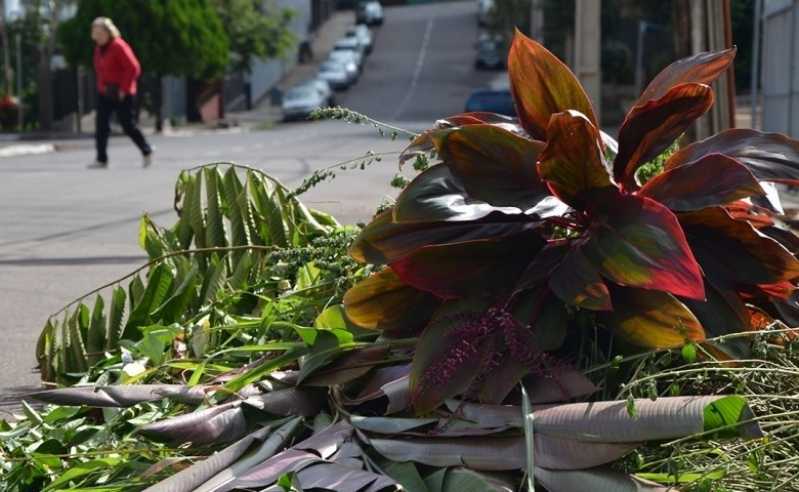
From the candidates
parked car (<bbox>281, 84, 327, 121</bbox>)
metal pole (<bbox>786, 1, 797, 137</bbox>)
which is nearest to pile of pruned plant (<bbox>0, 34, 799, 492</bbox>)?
metal pole (<bbox>786, 1, 797, 137</bbox>)

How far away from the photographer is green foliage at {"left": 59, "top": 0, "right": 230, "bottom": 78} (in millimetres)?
44219

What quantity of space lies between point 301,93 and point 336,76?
12.2 meters

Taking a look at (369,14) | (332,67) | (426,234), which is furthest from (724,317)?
(369,14)

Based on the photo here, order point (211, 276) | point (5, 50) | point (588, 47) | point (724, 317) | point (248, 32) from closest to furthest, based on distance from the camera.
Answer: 1. point (724, 317)
2. point (211, 276)
3. point (588, 47)
4. point (5, 50)
5. point (248, 32)

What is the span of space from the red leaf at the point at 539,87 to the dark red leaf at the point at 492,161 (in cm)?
19

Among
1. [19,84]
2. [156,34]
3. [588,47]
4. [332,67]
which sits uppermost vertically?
[156,34]

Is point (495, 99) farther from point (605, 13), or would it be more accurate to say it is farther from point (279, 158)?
point (279, 158)

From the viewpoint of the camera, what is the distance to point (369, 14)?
9869cm

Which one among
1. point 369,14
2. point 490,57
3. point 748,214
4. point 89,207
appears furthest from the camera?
point 369,14

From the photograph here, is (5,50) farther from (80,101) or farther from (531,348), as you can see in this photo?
(531,348)

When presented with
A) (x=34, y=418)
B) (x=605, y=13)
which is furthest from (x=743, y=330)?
(x=605, y=13)

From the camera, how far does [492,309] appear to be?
114 inches

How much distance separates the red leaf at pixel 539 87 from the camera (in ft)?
10.2

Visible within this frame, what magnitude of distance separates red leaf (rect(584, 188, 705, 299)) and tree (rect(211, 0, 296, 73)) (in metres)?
55.7
